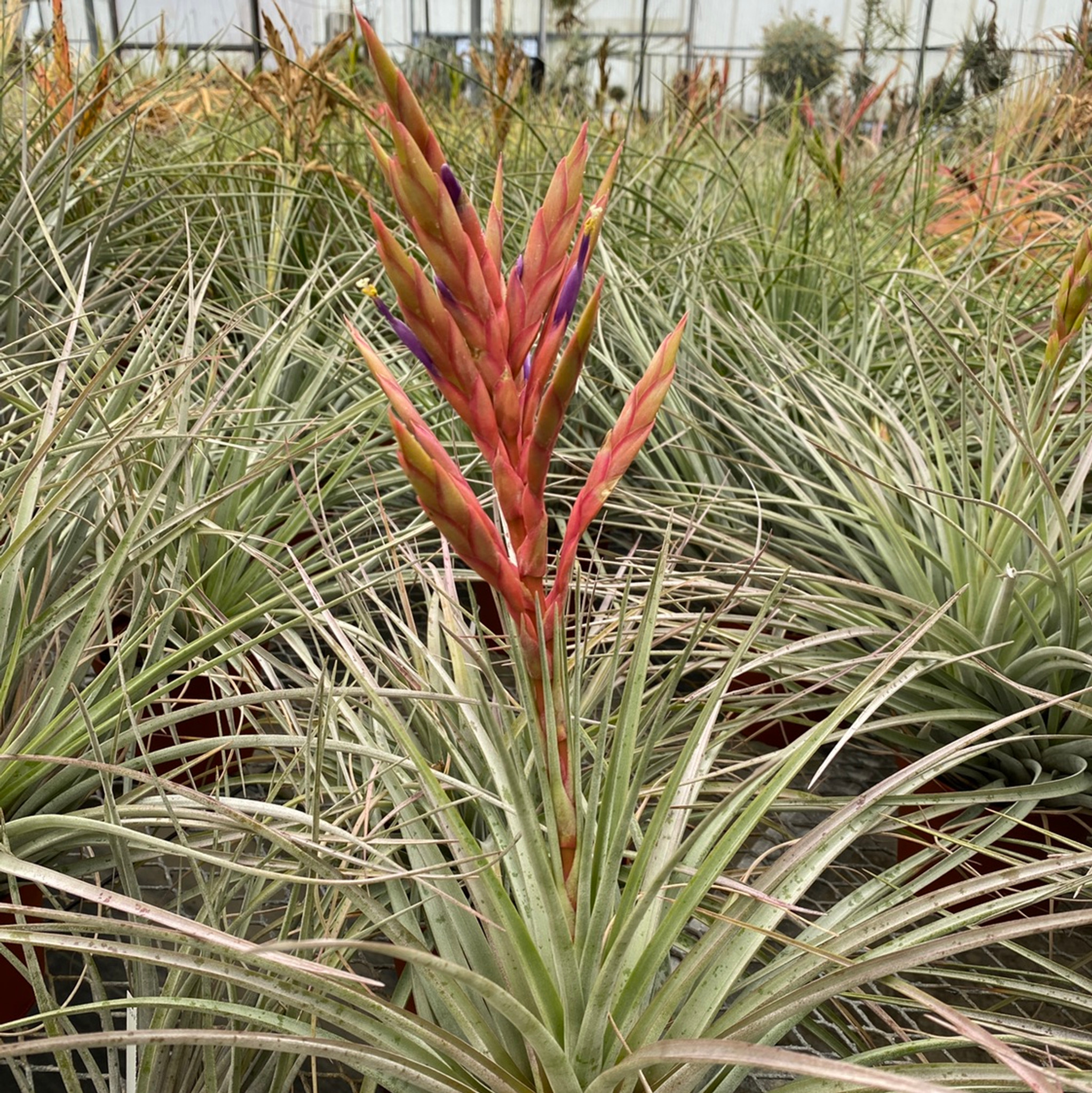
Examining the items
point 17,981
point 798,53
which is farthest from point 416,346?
point 798,53

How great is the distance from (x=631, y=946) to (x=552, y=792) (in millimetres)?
140

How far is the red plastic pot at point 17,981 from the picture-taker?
29.1 inches

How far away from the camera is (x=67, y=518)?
95 centimetres

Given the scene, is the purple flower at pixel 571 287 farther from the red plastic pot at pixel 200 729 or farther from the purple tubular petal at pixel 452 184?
the red plastic pot at pixel 200 729

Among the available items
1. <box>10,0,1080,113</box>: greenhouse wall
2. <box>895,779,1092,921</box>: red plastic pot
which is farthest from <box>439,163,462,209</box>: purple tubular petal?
<box>10,0,1080,113</box>: greenhouse wall

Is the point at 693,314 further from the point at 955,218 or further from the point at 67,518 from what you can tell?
the point at 955,218

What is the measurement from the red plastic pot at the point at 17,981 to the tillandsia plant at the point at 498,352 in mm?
487

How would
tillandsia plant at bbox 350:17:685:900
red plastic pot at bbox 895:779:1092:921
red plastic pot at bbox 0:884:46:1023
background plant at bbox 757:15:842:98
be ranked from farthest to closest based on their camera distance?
background plant at bbox 757:15:842:98, red plastic pot at bbox 895:779:1092:921, red plastic pot at bbox 0:884:46:1023, tillandsia plant at bbox 350:17:685:900

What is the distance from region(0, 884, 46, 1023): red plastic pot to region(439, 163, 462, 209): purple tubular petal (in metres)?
0.60

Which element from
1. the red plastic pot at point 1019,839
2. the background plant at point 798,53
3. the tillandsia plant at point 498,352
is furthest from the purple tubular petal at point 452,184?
the background plant at point 798,53

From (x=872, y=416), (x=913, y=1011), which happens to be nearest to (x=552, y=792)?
(x=913, y=1011)

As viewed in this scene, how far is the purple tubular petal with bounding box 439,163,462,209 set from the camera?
439 mm

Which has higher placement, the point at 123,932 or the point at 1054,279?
the point at 1054,279

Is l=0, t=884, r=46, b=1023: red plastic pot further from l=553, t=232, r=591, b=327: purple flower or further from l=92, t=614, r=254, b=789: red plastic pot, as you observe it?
l=553, t=232, r=591, b=327: purple flower
